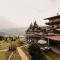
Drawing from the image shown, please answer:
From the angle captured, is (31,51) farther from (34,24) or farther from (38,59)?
(34,24)

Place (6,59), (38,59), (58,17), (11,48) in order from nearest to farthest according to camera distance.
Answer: (38,59) → (6,59) → (11,48) → (58,17)

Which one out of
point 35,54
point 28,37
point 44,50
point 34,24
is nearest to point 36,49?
point 35,54

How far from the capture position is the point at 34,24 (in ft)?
317

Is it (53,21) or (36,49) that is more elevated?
(53,21)

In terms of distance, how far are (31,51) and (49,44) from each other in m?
19.3

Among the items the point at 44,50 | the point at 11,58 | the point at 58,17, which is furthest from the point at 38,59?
the point at 58,17

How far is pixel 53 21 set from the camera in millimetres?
77312

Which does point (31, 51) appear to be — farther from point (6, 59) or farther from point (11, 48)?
point (11, 48)

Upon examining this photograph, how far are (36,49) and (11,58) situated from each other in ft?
22.3

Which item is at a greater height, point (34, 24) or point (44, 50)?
point (34, 24)

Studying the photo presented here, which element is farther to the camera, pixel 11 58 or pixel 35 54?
pixel 11 58

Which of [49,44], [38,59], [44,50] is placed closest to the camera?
[38,59]

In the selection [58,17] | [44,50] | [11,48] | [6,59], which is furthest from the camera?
[58,17]

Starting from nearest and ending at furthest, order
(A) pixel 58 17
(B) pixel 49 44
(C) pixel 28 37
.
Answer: (B) pixel 49 44 < (C) pixel 28 37 < (A) pixel 58 17
